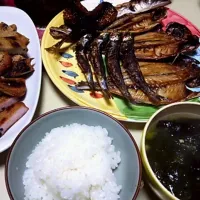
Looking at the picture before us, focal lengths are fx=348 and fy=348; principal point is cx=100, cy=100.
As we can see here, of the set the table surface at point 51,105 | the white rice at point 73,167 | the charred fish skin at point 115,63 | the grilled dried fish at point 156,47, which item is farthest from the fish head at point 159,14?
the white rice at point 73,167

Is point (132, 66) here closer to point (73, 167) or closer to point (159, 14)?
point (159, 14)

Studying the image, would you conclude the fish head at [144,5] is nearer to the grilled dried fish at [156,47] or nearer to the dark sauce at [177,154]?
the grilled dried fish at [156,47]

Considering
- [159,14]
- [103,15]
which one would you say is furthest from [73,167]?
[159,14]

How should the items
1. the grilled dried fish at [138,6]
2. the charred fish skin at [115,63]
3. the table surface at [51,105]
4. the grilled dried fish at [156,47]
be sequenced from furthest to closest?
1. the grilled dried fish at [138,6]
2. the grilled dried fish at [156,47]
3. the charred fish skin at [115,63]
4. the table surface at [51,105]

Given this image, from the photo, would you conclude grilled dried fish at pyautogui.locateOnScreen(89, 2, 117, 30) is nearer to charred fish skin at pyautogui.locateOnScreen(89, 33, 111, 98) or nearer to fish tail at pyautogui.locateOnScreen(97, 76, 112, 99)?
charred fish skin at pyautogui.locateOnScreen(89, 33, 111, 98)

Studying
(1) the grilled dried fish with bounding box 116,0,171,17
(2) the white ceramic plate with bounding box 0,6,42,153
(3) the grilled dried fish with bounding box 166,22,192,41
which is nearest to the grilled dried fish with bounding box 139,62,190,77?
(3) the grilled dried fish with bounding box 166,22,192,41

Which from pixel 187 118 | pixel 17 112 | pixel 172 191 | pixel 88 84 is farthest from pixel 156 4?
pixel 172 191
